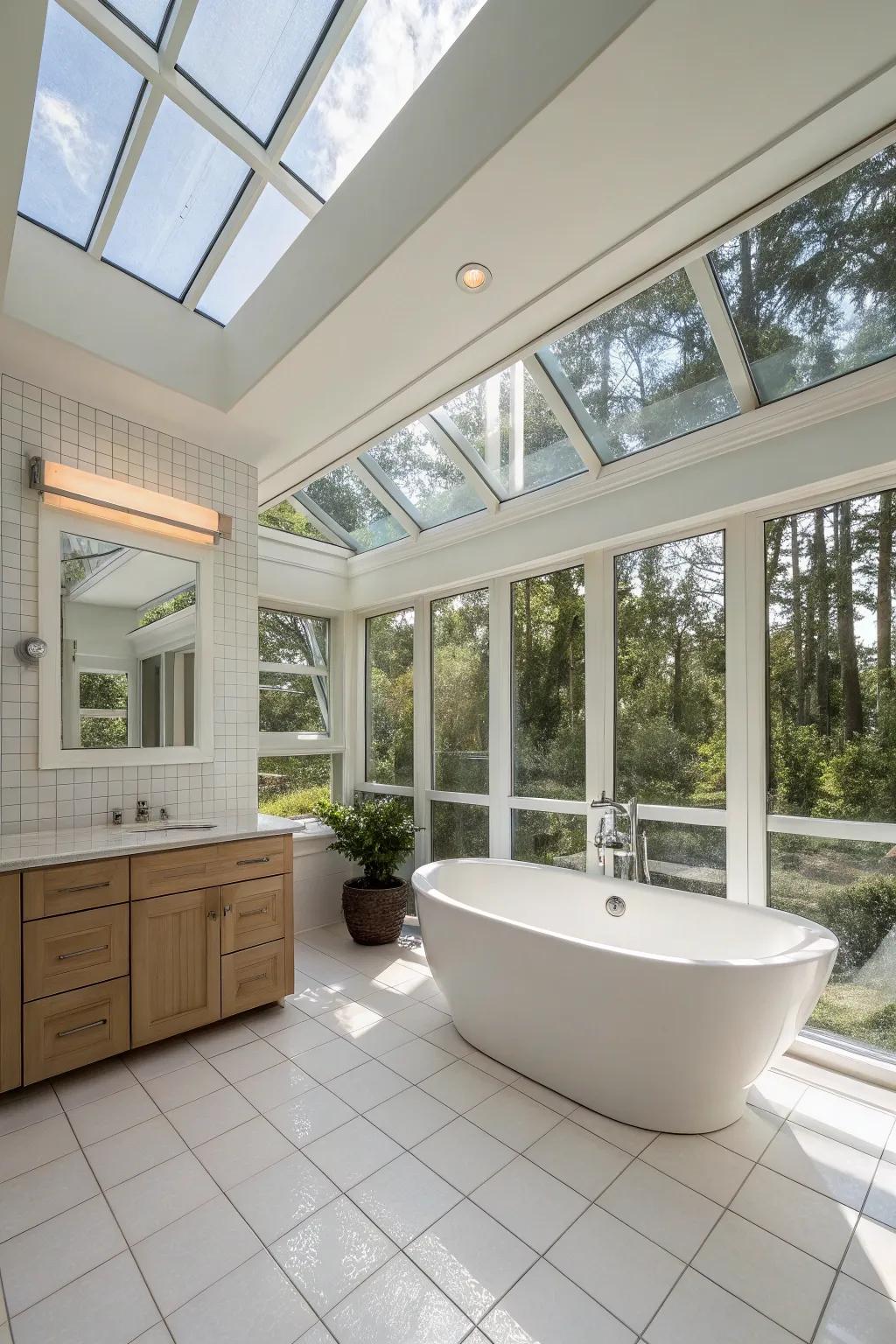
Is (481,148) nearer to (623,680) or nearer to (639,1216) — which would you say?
(623,680)

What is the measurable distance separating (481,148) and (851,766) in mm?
2423

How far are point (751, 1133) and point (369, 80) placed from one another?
11.7ft

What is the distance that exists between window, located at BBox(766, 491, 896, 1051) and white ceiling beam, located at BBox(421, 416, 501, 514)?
1.51 m

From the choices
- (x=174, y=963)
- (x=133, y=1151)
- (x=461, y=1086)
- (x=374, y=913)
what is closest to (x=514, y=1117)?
(x=461, y=1086)

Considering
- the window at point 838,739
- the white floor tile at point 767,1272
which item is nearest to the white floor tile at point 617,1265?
the white floor tile at point 767,1272

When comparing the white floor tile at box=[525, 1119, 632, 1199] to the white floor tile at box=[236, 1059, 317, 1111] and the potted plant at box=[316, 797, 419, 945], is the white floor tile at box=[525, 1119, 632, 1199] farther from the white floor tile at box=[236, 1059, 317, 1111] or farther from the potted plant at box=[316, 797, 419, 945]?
the potted plant at box=[316, 797, 419, 945]

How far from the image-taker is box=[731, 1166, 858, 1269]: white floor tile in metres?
1.66

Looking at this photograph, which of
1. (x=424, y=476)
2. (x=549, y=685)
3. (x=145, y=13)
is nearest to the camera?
(x=145, y=13)

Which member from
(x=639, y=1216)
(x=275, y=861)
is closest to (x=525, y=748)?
(x=275, y=861)

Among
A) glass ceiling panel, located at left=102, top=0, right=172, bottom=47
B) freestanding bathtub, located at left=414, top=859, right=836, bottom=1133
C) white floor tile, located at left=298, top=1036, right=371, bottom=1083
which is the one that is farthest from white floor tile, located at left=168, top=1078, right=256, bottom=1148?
glass ceiling panel, located at left=102, top=0, right=172, bottom=47

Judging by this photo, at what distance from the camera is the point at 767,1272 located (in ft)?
5.13

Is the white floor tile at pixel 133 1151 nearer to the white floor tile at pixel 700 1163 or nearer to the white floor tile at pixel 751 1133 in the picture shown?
the white floor tile at pixel 700 1163

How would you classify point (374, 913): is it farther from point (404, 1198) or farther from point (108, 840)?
point (404, 1198)

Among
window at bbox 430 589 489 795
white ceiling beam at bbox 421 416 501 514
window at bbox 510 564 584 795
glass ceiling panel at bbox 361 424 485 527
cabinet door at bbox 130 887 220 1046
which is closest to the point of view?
cabinet door at bbox 130 887 220 1046
